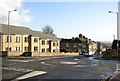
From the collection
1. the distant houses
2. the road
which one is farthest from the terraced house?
the road

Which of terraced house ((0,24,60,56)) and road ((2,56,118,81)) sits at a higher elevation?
terraced house ((0,24,60,56))

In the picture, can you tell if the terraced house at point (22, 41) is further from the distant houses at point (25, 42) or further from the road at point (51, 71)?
the road at point (51, 71)

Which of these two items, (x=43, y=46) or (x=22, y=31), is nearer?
(x=22, y=31)

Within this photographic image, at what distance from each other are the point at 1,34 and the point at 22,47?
953 centimetres

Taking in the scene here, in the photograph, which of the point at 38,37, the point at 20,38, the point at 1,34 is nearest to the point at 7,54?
the point at 1,34

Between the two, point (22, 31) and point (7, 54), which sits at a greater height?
point (22, 31)

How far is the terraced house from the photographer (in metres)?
66.2

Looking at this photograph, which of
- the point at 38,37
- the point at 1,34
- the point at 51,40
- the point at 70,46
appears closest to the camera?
the point at 1,34

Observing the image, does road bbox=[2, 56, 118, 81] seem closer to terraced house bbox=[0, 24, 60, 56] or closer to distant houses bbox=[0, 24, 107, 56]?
distant houses bbox=[0, 24, 107, 56]

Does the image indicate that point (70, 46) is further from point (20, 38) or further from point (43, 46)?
point (20, 38)

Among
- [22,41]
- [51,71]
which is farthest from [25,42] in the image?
[51,71]

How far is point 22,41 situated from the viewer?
241 feet

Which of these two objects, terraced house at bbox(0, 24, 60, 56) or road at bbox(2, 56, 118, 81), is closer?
road at bbox(2, 56, 118, 81)

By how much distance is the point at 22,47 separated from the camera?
242 feet
